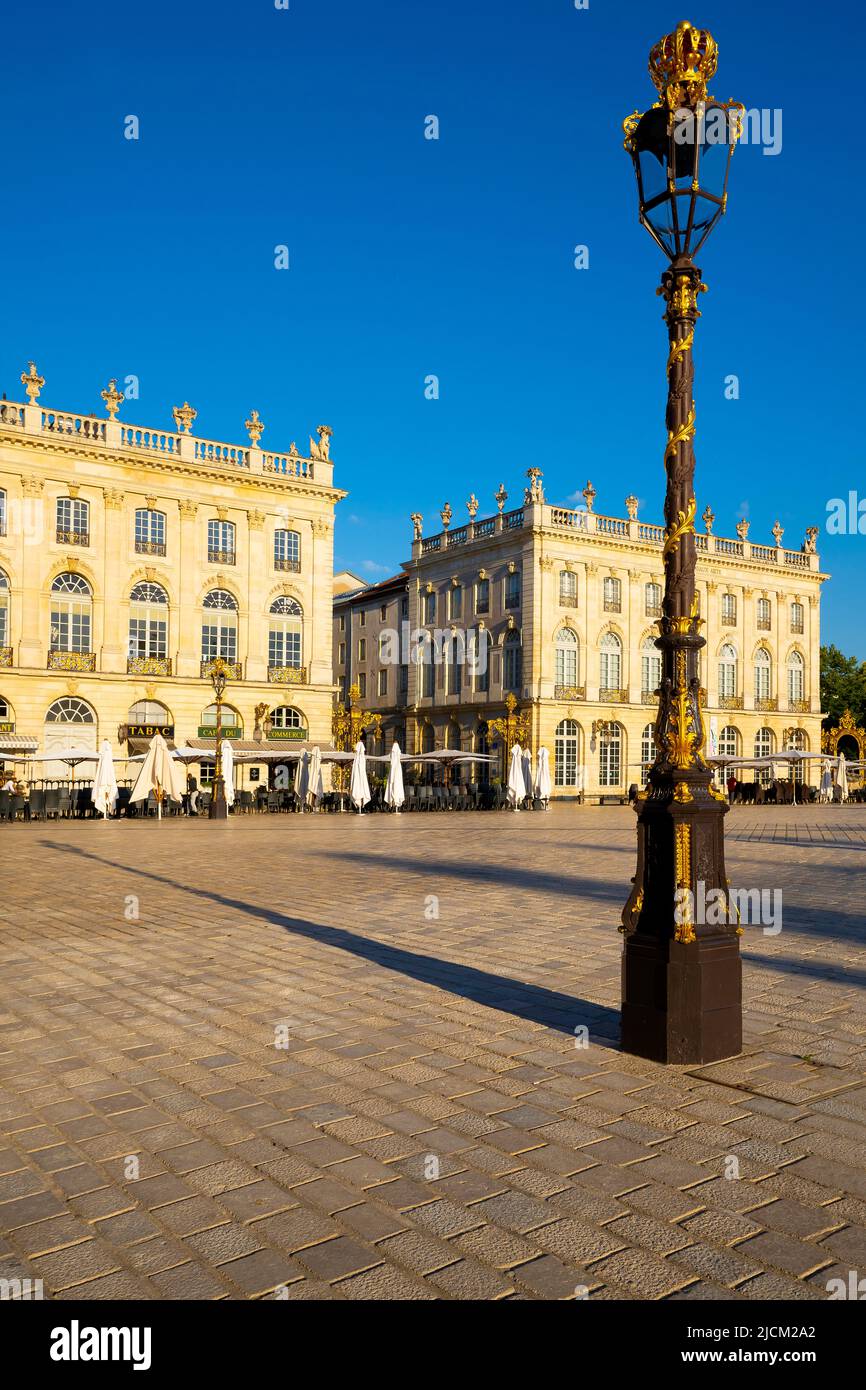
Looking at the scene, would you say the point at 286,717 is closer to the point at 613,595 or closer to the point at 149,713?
the point at 149,713

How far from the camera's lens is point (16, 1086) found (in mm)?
4668

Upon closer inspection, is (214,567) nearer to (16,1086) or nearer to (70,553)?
(70,553)

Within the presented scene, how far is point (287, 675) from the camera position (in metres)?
44.0

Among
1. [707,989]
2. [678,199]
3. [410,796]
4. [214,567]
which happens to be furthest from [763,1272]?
[214,567]

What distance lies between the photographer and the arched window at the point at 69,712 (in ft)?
127

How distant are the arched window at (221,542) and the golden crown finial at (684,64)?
3872 centimetres

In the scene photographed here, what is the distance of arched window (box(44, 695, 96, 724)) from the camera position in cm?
3859

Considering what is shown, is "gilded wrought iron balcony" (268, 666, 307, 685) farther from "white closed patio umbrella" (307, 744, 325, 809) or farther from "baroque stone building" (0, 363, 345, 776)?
"white closed patio umbrella" (307, 744, 325, 809)

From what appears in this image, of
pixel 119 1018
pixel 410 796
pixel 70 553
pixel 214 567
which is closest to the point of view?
pixel 119 1018

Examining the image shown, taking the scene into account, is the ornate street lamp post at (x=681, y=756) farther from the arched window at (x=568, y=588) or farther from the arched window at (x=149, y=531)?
the arched window at (x=568, y=588)

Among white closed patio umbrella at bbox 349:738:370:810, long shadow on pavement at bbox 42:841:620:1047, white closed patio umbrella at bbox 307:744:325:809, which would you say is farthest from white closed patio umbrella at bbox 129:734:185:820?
long shadow on pavement at bbox 42:841:620:1047

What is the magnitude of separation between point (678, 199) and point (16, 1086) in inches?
217

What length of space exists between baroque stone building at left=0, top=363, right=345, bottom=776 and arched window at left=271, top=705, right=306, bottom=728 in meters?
0.07

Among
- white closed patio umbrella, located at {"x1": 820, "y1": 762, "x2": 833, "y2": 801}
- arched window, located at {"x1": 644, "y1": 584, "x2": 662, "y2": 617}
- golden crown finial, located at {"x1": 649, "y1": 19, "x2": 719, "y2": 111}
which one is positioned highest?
arched window, located at {"x1": 644, "y1": 584, "x2": 662, "y2": 617}
